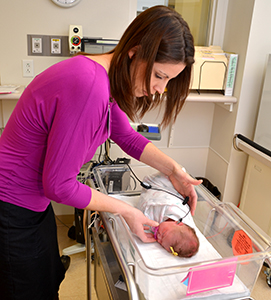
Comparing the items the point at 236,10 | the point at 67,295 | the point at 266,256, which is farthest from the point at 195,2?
the point at 67,295

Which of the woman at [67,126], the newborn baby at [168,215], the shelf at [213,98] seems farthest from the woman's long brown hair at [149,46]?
the shelf at [213,98]

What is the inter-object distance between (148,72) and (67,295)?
1.63 meters

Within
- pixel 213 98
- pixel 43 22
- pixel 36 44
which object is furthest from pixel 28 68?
pixel 213 98

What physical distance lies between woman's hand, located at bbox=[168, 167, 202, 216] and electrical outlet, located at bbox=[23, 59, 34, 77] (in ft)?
4.59

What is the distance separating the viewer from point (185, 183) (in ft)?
4.45

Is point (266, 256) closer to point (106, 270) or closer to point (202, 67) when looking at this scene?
point (106, 270)

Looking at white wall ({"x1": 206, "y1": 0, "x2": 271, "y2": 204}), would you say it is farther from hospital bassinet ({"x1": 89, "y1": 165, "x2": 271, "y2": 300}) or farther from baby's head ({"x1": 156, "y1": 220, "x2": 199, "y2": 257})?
baby's head ({"x1": 156, "y1": 220, "x2": 199, "y2": 257})

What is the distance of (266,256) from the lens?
0.93 metres

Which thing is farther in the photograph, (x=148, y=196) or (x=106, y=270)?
(x=148, y=196)

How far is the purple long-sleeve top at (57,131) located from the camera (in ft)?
2.67

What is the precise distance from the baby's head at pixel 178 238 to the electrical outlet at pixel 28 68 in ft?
5.05

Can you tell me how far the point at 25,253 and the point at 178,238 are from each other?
57 cm

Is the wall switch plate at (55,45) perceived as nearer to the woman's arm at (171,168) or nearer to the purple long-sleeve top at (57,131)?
the woman's arm at (171,168)

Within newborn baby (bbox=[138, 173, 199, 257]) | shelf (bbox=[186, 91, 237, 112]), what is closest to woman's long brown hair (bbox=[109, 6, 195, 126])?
newborn baby (bbox=[138, 173, 199, 257])
